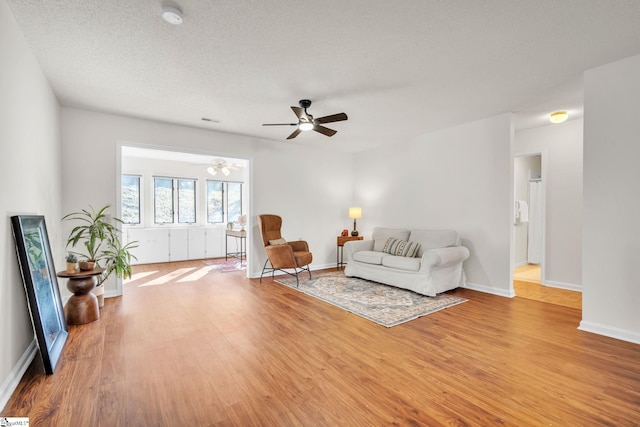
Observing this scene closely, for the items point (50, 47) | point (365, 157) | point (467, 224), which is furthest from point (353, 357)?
point (365, 157)

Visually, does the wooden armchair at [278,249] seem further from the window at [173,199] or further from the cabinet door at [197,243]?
the window at [173,199]

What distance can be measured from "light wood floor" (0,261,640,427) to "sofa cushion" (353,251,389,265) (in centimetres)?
147

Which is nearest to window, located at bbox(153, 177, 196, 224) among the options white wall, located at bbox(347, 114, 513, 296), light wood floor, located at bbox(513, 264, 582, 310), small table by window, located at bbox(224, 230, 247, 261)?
small table by window, located at bbox(224, 230, 247, 261)

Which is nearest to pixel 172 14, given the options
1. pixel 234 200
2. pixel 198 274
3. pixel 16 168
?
pixel 16 168

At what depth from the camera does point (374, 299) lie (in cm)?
403

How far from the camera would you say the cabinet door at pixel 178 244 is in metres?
7.25

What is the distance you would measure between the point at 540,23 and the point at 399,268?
3.19 metres

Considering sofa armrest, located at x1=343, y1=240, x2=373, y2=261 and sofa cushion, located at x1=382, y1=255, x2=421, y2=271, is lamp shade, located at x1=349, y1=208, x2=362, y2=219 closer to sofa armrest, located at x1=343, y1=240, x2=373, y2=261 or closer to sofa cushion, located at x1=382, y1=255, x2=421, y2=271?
sofa armrest, located at x1=343, y1=240, x2=373, y2=261

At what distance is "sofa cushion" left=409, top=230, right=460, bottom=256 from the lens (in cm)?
465

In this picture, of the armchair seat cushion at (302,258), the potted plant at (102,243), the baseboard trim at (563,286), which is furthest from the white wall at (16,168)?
the baseboard trim at (563,286)

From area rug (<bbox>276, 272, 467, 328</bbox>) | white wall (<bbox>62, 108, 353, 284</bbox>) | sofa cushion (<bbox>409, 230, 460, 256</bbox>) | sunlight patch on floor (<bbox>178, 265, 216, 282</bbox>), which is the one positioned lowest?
sunlight patch on floor (<bbox>178, 265, 216, 282</bbox>)

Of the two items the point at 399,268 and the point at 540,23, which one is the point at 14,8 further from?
the point at 399,268

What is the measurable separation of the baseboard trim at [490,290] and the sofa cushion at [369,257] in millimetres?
1423

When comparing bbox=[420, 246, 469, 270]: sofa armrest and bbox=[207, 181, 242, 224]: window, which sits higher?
bbox=[207, 181, 242, 224]: window
